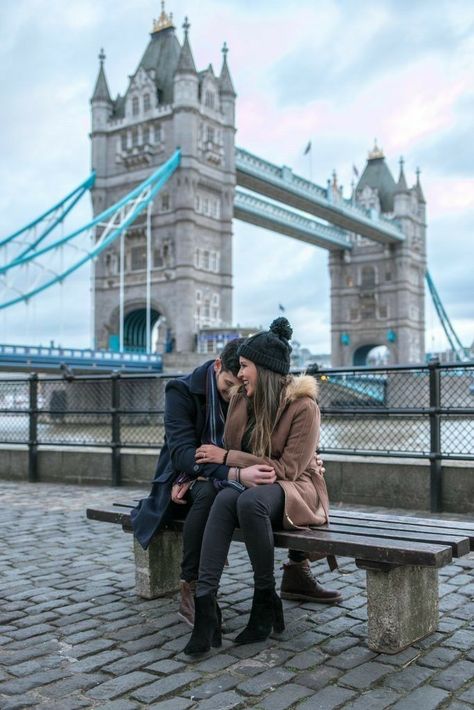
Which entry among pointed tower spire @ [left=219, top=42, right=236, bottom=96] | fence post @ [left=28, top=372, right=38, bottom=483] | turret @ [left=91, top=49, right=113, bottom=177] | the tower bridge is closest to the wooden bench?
fence post @ [left=28, top=372, right=38, bottom=483]

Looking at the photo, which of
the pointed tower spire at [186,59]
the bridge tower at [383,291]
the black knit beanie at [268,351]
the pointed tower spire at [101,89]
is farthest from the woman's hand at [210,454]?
the bridge tower at [383,291]

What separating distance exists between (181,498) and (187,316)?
136 ft

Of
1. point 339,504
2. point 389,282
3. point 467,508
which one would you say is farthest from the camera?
point 389,282

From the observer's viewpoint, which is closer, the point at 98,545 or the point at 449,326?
the point at 98,545

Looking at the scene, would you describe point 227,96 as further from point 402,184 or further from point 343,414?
point 343,414

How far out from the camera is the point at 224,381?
3.24 metres

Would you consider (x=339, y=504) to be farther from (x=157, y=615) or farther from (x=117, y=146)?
(x=117, y=146)

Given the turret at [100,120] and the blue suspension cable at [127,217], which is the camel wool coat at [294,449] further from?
the turret at [100,120]

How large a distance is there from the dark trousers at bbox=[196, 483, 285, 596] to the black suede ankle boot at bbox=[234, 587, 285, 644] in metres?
0.04

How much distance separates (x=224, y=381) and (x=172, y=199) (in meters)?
44.8

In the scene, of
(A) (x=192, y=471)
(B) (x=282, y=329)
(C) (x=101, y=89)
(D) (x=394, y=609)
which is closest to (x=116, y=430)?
(A) (x=192, y=471)

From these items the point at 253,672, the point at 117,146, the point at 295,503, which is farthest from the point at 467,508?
the point at 117,146

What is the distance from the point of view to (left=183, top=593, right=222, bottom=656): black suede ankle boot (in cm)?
275

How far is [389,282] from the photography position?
68.7 meters
